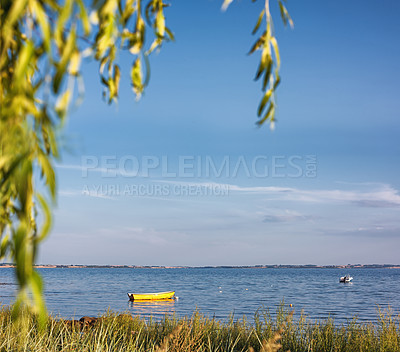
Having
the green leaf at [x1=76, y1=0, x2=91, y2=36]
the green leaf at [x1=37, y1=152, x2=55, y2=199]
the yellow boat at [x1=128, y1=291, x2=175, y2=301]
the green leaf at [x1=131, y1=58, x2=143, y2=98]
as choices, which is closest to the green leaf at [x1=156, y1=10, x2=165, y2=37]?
the green leaf at [x1=131, y1=58, x2=143, y2=98]

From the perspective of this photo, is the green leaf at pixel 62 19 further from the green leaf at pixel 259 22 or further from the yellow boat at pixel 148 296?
the yellow boat at pixel 148 296

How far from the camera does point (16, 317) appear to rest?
1688 millimetres

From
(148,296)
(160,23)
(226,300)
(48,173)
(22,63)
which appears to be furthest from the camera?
(226,300)

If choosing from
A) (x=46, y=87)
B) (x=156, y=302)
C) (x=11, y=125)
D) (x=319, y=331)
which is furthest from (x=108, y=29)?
(x=156, y=302)

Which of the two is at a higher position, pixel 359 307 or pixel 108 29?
pixel 108 29

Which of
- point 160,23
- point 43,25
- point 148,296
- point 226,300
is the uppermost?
point 160,23

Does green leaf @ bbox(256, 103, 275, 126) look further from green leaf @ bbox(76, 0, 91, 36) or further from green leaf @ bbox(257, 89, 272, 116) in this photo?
green leaf @ bbox(76, 0, 91, 36)

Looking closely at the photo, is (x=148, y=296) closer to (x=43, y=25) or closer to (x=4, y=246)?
(x=4, y=246)

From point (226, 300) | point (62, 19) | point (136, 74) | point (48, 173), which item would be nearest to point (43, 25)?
point (62, 19)

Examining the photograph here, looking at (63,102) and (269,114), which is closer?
(63,102)

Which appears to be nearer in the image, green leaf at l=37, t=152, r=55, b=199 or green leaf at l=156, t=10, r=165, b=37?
green leaf at l=37, t=152, r=55, b=199

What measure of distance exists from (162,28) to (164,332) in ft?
32.1

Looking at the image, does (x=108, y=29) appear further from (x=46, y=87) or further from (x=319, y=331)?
(x=319, y=331)

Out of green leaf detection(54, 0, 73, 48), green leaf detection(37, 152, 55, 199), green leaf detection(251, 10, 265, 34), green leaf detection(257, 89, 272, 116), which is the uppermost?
green leaf detection(251, 10, 265, 34)
